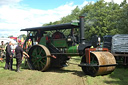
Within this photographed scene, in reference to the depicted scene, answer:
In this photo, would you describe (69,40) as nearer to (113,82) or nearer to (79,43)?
(79,43)

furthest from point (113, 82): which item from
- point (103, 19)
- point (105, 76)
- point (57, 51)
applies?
point (103, 19)

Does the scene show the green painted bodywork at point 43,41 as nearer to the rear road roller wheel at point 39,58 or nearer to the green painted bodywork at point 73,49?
the rear road roller wheel at point 39,58

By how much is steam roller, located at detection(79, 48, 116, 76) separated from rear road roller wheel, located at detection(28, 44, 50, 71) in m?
1.82

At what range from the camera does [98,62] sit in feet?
19.7

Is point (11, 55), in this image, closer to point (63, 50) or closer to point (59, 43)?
point (59, 43)

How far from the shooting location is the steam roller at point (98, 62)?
6.05 m

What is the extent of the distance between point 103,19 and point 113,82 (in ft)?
72.1

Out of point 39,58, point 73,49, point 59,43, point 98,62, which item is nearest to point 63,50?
point 59,43

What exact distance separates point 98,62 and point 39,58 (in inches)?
122

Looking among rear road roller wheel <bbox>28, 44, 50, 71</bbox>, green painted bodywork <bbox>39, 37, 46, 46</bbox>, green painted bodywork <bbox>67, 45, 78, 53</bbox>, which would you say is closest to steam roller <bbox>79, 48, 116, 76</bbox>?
green painted bodywork <bbox>67, 45, 78, 53</bbox>

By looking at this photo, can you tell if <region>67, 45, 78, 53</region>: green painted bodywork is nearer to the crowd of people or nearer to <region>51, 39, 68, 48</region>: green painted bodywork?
<region>51, 39, 68, 48</region>: green painted bodywork

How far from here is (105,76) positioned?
6.26 m

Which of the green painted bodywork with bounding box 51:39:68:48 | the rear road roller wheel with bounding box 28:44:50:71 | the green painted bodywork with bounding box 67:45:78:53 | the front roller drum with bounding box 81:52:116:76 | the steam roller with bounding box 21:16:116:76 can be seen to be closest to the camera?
the front roller drum with bounding box 81:52:116:76

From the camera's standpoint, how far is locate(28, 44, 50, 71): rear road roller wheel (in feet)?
24.7
